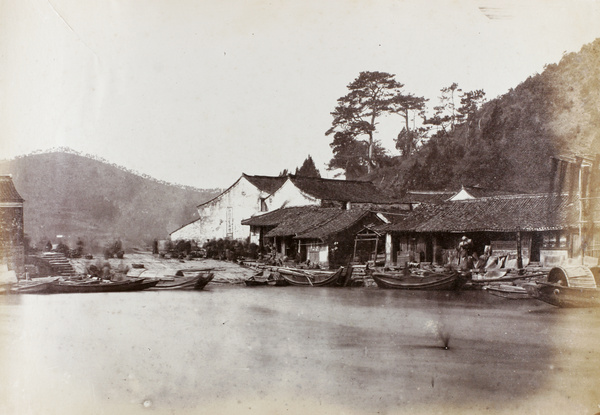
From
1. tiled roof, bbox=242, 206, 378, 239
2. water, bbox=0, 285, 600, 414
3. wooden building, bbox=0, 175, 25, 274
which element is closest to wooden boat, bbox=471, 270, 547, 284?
water, bbox=0, 285, 600, 414

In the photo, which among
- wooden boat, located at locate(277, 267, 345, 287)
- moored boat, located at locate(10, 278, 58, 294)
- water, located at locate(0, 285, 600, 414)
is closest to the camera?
water, located at locate(0, 285, 600, 414)

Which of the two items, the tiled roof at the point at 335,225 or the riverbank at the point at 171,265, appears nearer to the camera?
the riverbank at the point at 171,265

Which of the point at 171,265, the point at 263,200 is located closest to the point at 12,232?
the point at 171,265

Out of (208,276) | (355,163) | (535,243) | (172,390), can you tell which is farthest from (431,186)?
(172,390)

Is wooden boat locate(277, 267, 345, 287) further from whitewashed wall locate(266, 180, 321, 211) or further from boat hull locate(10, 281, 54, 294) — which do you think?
boat hull locate(10, 281, 54, 294)

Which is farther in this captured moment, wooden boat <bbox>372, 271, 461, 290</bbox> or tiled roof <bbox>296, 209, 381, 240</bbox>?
tiled roof <bbox>296, 209, 381, 240</bbox>

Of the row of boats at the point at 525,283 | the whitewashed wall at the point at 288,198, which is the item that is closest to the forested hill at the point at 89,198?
the whitewashed wall at the point at 288,198

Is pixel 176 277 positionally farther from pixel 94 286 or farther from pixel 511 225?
pixel 511 225

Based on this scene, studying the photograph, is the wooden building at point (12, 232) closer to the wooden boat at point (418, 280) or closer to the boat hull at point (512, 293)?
the wooden boat at point (418, 280)
